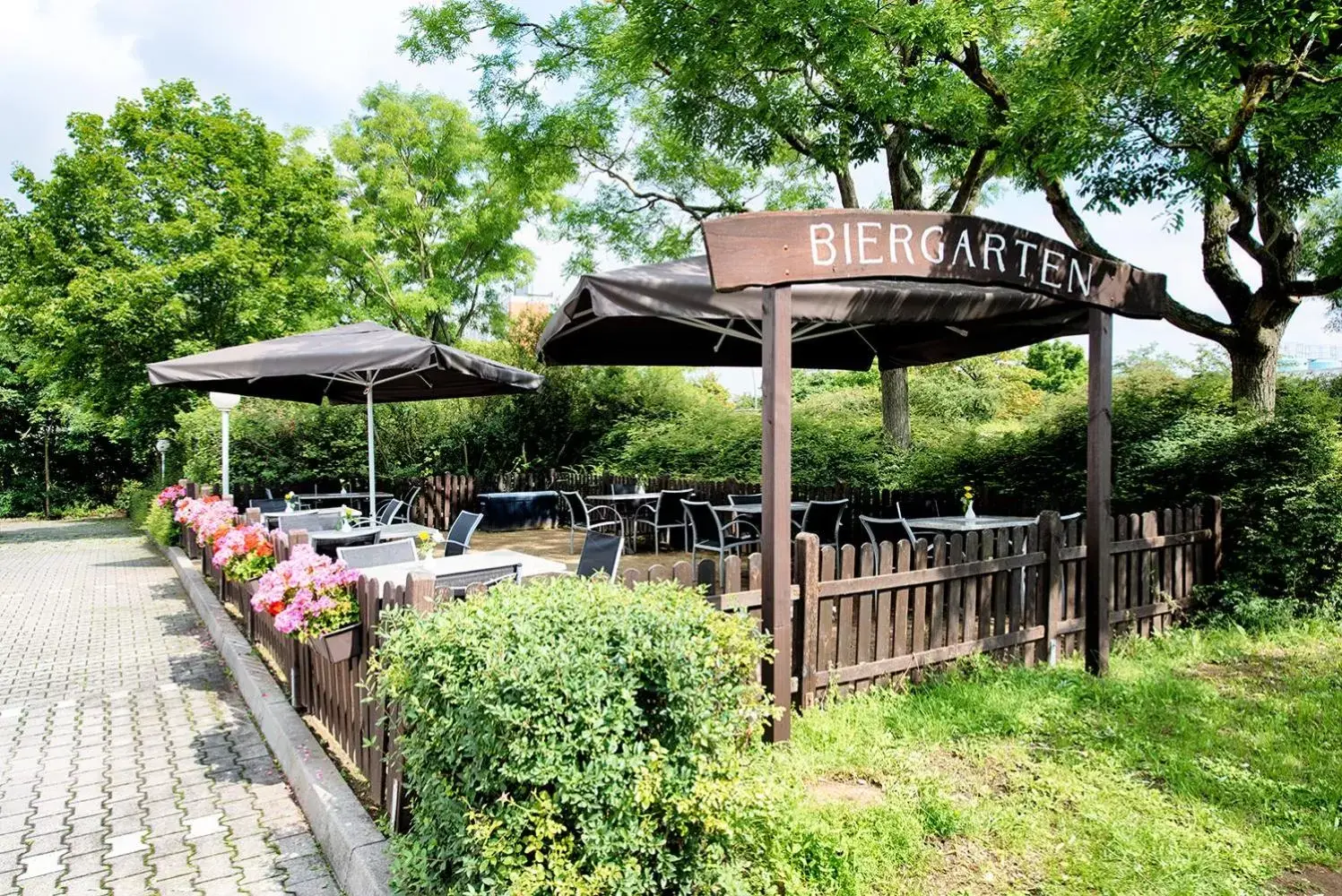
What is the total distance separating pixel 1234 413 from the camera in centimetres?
686

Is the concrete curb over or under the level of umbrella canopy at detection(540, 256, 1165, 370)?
under

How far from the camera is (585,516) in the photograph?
1153cm

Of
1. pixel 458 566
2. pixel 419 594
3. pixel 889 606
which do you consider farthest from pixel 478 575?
pixel 889 606

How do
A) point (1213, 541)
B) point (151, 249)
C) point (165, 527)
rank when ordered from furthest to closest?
point (151, 249) → point (165, 527) → point (1213, 541)

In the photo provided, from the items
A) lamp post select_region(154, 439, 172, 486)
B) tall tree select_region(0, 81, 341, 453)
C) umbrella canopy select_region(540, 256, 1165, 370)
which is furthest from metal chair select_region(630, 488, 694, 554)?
lamp post select_region(154, 439, 172, 486)

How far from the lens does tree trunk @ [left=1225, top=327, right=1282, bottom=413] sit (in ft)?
24.4

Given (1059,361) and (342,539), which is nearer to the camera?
(342,539)

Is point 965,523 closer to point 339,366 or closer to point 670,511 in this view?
point 670,511

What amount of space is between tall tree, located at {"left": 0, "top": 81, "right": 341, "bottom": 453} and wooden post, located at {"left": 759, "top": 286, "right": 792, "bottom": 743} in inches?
582

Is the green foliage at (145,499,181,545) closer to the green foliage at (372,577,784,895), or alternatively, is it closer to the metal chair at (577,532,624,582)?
the metal chair at (577,532,624,582)

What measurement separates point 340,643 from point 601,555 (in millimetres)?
1827

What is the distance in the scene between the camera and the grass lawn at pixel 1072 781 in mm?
2564

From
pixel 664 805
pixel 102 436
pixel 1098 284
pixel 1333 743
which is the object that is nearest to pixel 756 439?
pixel 1098 284

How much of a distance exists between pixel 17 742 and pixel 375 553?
7.07ft
